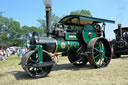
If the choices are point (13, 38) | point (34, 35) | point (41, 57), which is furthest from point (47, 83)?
point (13, 38)

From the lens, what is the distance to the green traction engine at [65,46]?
5.24 meters

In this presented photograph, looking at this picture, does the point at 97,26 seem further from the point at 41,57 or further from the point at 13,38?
the point at 13,38

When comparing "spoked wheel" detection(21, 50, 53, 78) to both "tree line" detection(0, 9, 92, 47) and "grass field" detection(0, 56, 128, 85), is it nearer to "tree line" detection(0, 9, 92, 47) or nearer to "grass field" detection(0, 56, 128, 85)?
"grass field" detection(0, 56, 128, 85)

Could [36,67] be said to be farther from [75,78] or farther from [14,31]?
[14,31]

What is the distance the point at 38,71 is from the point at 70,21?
3.02 m

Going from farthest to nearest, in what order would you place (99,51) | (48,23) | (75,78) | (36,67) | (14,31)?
(14,31) < (99,51) < (48,23) < (36,67) < (75,78)

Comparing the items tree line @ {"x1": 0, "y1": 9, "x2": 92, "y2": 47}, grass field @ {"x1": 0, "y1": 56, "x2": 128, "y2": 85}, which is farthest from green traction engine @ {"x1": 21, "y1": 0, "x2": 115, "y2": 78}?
tree line @ {"x1": 0, "y1": 9, "x2": 92, "y2": 47}

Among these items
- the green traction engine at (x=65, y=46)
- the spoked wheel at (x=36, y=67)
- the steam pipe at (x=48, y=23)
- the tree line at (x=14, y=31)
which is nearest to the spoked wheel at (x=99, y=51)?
the green traction engine at (x=65, y=46)

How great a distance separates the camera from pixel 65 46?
6484 mm

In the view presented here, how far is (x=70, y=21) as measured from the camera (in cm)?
751

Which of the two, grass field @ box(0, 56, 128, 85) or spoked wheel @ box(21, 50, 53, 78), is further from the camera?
spoked wheel @ box(21, 50, 53, 78)

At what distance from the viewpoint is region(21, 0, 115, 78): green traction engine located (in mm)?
5242

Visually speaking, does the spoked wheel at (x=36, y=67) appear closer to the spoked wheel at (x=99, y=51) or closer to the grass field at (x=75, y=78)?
the grass field at (x=75, y=78)

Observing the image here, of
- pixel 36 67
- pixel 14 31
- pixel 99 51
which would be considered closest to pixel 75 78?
pixel 36 67
